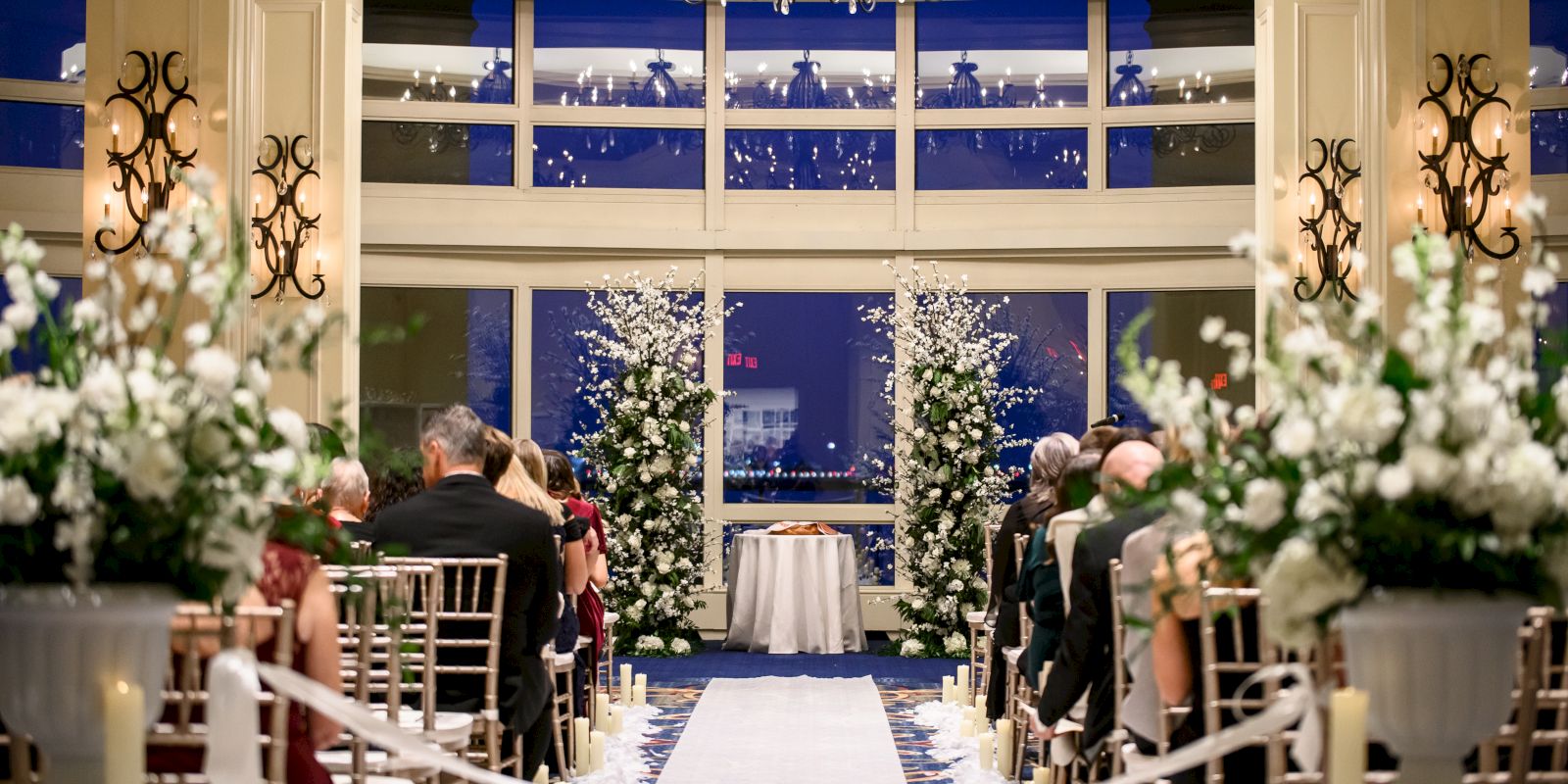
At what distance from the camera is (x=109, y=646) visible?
94.0 inches

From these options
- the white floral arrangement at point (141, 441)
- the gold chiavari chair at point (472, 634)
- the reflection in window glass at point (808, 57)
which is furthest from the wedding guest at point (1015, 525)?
the reflection in window glass at point (808, 57)

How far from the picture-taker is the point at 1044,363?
44.1ft

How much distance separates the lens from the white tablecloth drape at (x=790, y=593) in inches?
457

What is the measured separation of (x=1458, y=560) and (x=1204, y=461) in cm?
36

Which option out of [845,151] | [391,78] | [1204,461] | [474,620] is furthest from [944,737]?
[391,78]

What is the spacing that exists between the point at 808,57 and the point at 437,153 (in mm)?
3024

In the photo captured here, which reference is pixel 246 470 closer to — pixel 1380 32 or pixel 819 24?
pixel 1380 32

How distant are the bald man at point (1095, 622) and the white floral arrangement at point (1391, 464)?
6.27 ft

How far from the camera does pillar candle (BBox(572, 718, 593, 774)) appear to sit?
6.85 meters

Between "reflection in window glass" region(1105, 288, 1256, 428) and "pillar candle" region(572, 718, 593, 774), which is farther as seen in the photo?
"reflection in window glass" region(1105, 288, 1256, 428)

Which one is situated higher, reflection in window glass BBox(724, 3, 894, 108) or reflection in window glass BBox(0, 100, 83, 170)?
reflection in window glass BBox(724, 3, 894, 108)

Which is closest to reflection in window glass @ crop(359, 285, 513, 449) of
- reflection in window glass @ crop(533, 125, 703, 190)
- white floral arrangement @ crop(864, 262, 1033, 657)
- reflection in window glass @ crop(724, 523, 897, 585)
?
reflection in window glass @ crop(533, 125, 703, 190)

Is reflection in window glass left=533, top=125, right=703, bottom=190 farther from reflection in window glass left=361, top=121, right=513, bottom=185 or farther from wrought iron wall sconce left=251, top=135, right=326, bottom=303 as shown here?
wrought iron wall sconce left=251, top=135, right=326, bottom=303

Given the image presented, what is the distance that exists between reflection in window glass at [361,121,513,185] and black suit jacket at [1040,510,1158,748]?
30.2 feet
